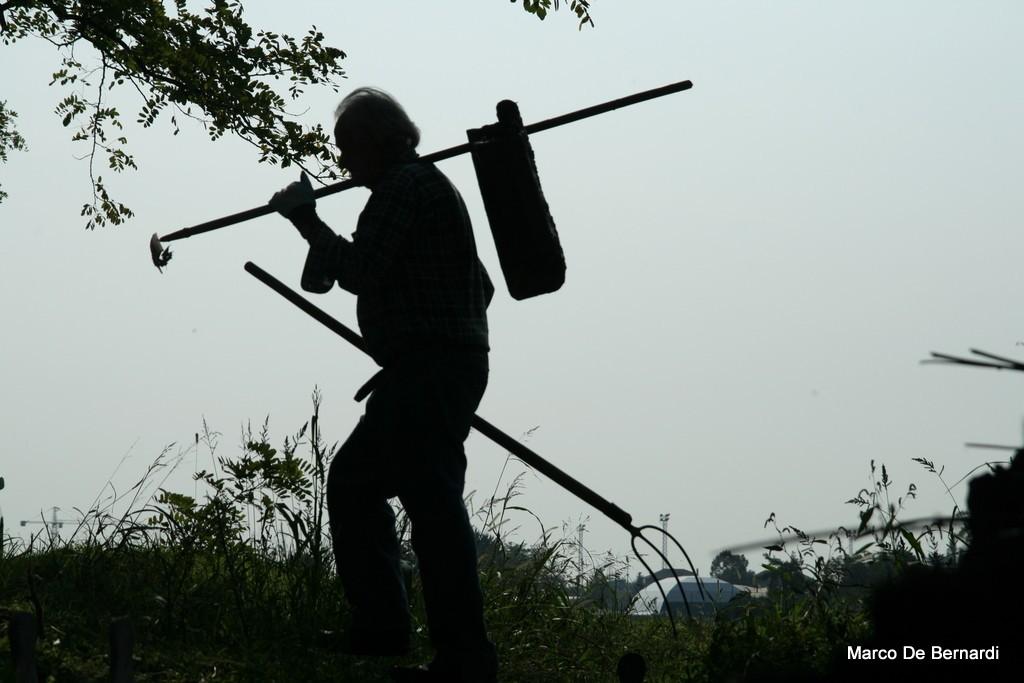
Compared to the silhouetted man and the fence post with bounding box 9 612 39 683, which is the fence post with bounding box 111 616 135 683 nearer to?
the fence post with bounding box 9 612 39 683

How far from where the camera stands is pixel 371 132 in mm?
3809

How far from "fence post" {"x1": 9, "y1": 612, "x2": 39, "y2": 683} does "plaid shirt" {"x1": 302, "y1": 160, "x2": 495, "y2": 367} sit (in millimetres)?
1332

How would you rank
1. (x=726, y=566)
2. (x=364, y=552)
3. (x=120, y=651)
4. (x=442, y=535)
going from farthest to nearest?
(x=726, y=566) → (x=364, y=552) → (x=442, y=535) → (x=120, y=651)

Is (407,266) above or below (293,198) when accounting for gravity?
below

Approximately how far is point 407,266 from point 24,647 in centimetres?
162

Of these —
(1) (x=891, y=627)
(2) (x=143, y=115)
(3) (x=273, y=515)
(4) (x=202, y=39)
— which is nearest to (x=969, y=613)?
(1) (x=891, y=627)

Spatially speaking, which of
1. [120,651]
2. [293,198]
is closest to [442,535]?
[120,651]

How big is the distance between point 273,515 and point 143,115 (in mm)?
4266

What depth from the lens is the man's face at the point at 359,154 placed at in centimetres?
382

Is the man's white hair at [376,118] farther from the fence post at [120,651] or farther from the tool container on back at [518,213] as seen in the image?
the fence post at [120,651]

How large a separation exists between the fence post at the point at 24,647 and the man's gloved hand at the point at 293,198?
1.52 meters

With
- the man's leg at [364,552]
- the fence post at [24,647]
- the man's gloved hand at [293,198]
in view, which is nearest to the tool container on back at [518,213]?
the man's gloved hand at [293,198]

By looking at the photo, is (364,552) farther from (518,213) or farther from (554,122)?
(554,122)

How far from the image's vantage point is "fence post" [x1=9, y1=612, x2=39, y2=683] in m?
3.17
